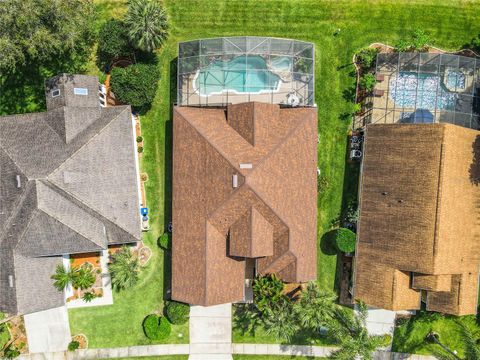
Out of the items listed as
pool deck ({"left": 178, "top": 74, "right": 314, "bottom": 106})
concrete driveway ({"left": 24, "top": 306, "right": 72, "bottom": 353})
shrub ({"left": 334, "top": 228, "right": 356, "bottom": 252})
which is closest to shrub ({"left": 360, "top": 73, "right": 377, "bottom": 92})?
pool deck ({"left": 178, "top": 74, "right": 314, "bottom": 106})

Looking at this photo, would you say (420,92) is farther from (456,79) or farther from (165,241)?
(165,241)

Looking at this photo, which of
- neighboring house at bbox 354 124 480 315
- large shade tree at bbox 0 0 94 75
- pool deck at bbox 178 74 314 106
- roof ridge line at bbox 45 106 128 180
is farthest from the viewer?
pool deck at bbox 178 74 314 106

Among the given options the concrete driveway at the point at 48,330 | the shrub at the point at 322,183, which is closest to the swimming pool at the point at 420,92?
the shrub at the point at 322,183

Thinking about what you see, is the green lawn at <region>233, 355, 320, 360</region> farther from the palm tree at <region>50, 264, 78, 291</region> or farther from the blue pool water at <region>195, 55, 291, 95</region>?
the blue pool water at <region>195, 55, 291, 95</region>

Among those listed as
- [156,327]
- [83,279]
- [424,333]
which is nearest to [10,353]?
[83,279]

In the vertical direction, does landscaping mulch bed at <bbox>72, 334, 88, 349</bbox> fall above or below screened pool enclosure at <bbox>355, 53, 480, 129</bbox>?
below
